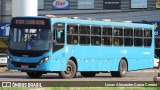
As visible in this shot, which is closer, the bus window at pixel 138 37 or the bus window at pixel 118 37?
the bus window at pixel 118 37

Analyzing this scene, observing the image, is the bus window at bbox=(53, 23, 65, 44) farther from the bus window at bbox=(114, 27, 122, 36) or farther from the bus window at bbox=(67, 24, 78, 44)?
the bus window at bbox=(114, 27, 122, 36)

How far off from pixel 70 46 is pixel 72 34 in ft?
1.90

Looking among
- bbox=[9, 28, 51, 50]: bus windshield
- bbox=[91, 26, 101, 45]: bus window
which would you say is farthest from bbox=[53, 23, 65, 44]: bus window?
bbox=[91, 26, 101, 45]: bus window

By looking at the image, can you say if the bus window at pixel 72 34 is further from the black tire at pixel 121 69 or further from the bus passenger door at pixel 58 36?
the black tire at pixel 121 69

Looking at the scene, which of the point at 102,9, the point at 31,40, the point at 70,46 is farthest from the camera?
the point at 102,9

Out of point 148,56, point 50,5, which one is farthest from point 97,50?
point 50,5

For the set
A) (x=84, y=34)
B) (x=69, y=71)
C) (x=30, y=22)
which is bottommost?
(x=69, y=71)

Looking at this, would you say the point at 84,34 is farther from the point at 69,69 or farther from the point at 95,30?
the point at 69,69

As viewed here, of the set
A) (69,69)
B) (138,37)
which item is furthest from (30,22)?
(138,37)

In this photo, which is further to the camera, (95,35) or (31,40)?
(95,35)

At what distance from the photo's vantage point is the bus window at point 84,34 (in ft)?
89.7

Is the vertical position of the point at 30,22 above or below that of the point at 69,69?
above

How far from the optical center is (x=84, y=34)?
2753cm

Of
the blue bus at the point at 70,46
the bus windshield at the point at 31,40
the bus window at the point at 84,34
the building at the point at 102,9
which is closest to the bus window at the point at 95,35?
the blue bus at the point at 70,46
